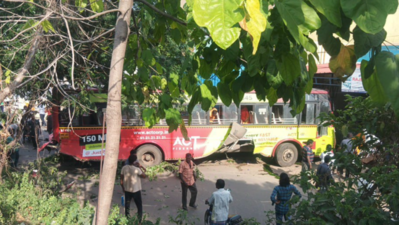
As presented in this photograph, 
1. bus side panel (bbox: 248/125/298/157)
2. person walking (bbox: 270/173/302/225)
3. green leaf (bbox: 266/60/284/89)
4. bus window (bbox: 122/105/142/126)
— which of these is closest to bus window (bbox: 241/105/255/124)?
bus side panel (bbox: 248/125/298/157)

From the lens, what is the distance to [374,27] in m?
1.52

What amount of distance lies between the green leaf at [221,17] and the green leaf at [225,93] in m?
1.41

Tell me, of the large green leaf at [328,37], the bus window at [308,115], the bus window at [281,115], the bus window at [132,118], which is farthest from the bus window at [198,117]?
the large green leaf at [328,37]

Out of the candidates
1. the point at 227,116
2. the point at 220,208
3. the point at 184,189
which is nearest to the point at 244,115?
the point at 227,116

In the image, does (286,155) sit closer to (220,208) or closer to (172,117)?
(220,208)

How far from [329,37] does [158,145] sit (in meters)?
10.1

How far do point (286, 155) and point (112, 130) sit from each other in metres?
11.0

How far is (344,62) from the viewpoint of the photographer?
234 cm

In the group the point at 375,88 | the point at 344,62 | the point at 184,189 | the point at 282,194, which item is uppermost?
the point at 344,62

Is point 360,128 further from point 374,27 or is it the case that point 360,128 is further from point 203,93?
point 374,27

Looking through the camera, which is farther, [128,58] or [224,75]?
[128,58]

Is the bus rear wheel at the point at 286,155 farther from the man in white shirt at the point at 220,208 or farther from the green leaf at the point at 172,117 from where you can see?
the green leaf at the point at 172,117

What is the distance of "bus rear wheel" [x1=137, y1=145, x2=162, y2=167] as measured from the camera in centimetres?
1168

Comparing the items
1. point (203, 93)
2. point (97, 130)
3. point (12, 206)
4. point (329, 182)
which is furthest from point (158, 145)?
point (203, 93)
